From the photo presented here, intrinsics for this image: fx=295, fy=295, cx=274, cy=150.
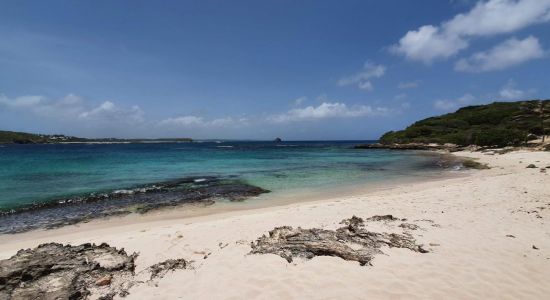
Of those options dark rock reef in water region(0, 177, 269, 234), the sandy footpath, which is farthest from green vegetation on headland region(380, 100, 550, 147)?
the sandy footpath

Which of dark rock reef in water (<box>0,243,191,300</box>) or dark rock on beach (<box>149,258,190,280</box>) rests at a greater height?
dark rock reef in water (<box>0,243,191,300</box>)

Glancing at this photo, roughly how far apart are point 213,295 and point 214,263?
146 centimetres

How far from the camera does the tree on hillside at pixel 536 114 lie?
8106 cm

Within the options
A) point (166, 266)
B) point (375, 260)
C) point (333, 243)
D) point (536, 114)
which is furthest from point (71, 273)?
point (536, 114)

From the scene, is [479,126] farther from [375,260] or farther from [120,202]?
[375,260]

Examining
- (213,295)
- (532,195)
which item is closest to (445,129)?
(532,195)

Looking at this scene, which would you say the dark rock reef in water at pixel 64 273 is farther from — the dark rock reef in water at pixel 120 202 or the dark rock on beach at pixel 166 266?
the dark rock reef in water at pixel 120 202

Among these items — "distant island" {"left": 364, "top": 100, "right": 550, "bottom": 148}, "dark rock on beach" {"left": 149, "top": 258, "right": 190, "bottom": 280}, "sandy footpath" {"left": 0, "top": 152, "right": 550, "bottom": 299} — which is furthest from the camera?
"distant island" {"left": 364, "top": 100, "right": 550, "bottom": 148}

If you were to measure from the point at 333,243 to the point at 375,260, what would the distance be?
3.64 ft

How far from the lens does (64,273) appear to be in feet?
21.0

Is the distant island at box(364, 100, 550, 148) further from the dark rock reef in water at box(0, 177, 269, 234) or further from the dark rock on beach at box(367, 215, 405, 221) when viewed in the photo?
the dark rock on beach at box(367, 215, 405, 221)

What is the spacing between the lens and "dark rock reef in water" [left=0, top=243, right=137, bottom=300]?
5770 mm

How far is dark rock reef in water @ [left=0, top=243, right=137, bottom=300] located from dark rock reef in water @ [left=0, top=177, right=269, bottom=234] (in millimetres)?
8385

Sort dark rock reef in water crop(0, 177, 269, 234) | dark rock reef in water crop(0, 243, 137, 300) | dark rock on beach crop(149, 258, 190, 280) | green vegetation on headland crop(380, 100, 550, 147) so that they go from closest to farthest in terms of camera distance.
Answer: dark rock reef in water crop(0, 243, 137, 300) < dark rock on beach crop(149, 258, 190, 280) < dark rock reef in water crop(0, 177, 269, 234) < green vegetation on headland crop(380, 100, 550, 147)
